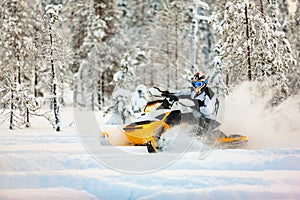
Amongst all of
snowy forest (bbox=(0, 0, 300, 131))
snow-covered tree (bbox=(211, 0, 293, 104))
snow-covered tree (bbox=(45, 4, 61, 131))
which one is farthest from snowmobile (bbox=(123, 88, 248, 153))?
snow-covered tree (bbox=(211, 0, 293, 104))

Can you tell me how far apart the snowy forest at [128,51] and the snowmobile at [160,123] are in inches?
258

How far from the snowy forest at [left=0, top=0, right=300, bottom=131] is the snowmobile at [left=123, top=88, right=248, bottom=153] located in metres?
6.55

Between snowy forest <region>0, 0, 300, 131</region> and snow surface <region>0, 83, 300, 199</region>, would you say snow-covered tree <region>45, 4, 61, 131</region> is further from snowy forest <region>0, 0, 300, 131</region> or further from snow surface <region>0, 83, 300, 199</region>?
snow surface <region>0, 83, 300, 199</region>

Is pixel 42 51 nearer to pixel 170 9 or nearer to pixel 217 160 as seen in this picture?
pixel 217 160

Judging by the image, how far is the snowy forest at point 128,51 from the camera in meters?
14.4

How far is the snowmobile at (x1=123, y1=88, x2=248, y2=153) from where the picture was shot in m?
8.09

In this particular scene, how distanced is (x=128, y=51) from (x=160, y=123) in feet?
42.6

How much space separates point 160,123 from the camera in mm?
8188

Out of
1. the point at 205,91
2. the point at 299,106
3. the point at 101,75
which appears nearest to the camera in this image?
the point at 205,91

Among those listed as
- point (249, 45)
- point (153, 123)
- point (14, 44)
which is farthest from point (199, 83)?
point (14, 44)

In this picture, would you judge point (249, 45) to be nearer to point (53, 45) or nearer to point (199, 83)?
point (199, 83)

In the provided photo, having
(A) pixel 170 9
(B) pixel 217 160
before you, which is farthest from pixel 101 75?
(B) pixel 217 160

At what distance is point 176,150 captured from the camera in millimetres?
7953

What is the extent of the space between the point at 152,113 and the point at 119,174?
2753 mm
